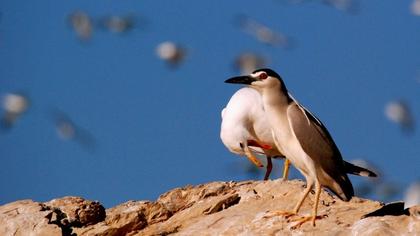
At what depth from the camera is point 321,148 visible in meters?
14.4

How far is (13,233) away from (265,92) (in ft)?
12.4

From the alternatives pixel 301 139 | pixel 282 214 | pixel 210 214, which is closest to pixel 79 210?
pixel 210 214

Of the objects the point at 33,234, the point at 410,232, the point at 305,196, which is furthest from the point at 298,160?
the point at 33,234

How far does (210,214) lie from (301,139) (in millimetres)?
1700

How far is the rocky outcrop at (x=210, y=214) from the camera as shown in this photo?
1357cm

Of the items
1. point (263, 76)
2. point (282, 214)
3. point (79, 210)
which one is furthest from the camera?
point (79, 210)

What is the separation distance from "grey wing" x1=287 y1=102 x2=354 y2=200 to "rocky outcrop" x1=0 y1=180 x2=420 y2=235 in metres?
0.31

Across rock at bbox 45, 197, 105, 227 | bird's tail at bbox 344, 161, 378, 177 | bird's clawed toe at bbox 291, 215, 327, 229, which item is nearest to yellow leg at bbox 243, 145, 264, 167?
bird's tail at bbox 344, 161, 378, 177

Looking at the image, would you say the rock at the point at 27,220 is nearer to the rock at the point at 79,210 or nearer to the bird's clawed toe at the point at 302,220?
the rock at the point at 79,210

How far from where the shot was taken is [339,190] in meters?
14.4

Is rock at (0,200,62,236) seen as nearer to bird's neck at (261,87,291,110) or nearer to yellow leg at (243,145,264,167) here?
bird's neck at (261,87,291,110)

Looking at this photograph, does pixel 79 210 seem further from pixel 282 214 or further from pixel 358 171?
pixel 358 171

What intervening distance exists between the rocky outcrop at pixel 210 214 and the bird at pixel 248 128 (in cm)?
423

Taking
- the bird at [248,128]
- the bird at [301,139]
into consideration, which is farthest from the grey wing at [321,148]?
the bird at [248,128]
